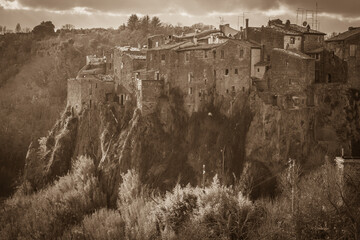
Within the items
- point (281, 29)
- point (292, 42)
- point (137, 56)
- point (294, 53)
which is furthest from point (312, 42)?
point (137, 56)

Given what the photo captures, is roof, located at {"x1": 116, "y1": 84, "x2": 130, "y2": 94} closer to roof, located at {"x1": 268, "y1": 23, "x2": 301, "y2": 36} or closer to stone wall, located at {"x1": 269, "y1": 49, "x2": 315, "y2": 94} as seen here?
roof, located at {"x1": 268, "y1": 23, "x2": 301, "y2": 36}

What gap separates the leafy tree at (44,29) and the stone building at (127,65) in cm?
5692

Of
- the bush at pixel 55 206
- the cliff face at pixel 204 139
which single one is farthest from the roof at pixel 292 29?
the bush at pixel 55 206

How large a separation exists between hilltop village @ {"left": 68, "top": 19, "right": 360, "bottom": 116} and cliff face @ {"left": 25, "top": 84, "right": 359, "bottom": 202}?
3.16ft

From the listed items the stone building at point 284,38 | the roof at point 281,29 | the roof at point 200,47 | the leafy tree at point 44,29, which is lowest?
the roof at point 200,47

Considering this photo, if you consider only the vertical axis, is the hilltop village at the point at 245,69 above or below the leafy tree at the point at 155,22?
below

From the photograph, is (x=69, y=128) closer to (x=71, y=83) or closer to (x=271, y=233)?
(x=71, y=83)

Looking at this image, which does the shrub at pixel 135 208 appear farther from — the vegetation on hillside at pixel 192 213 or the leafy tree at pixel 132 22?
the leafy tree at pixel 132 22

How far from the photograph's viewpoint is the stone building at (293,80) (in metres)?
51.9

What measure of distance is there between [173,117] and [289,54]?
1290 centimetres

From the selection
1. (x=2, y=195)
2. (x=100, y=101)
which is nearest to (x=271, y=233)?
(x=100, y=101)

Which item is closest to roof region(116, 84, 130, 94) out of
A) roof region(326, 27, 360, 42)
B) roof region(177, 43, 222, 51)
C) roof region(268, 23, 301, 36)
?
roof region(177, 43, 222, 51)

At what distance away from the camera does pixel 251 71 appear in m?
53.1

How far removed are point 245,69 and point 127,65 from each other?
48.6 feet
